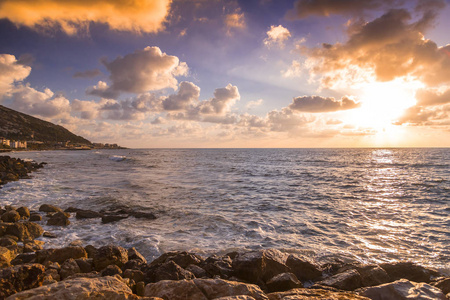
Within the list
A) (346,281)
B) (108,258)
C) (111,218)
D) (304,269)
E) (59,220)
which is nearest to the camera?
(346,281)

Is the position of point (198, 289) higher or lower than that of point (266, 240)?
higher

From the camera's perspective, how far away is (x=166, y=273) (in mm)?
6211

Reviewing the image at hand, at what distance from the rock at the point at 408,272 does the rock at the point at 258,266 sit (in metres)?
3.14

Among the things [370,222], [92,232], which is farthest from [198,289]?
[370,222]

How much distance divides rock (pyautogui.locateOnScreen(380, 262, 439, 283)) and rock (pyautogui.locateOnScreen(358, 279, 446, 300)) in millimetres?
2517

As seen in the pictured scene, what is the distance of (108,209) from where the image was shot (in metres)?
15.5

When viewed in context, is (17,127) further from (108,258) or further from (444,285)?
(444,285)

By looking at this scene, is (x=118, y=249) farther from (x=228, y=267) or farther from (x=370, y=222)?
(x=370, y=222)

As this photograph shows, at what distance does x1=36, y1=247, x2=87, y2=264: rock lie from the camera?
281 inches

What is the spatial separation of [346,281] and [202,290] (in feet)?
12.5

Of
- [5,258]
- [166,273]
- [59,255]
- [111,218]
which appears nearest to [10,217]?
[111,218]

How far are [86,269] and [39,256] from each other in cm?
158

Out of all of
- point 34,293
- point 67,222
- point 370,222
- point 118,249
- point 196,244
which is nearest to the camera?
point 34,293

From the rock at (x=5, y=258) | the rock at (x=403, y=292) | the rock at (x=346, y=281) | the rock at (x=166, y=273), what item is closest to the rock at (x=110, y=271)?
the rock at (x=166, y=273)
